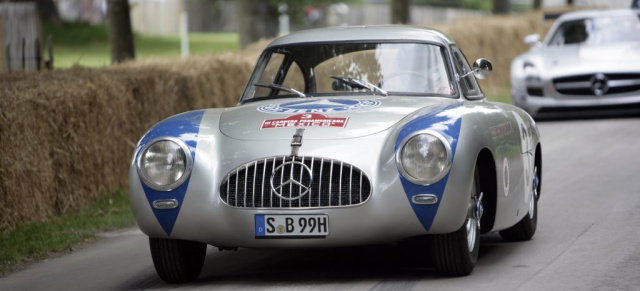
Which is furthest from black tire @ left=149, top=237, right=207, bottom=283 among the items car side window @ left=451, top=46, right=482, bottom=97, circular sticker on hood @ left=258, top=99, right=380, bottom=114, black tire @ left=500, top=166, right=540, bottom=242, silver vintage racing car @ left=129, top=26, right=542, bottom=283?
black tire @ left=500, top=166, right=540, bottom=242

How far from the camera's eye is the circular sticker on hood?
7.24 metres

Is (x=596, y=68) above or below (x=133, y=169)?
below

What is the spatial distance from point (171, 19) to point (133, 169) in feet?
157

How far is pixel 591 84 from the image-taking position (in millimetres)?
16906

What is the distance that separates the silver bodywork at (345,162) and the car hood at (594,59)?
9.90 meters

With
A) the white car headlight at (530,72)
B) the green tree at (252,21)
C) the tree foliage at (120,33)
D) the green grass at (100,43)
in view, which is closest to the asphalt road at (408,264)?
the white car headlight at (530,72)

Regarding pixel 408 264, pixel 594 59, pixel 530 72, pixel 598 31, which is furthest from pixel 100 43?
pixel 408 264

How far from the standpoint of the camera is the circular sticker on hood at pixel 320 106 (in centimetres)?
724

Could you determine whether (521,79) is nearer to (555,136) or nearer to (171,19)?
(555,136)

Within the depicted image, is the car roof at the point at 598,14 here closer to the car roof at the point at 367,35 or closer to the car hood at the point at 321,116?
the car roof at the point at 367,35

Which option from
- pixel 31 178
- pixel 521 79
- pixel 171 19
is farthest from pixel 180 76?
pixel 171 19

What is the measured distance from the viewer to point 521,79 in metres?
17.6

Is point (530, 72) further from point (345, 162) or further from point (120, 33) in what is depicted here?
point (345, 162)

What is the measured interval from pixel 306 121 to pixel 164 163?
79 cm
